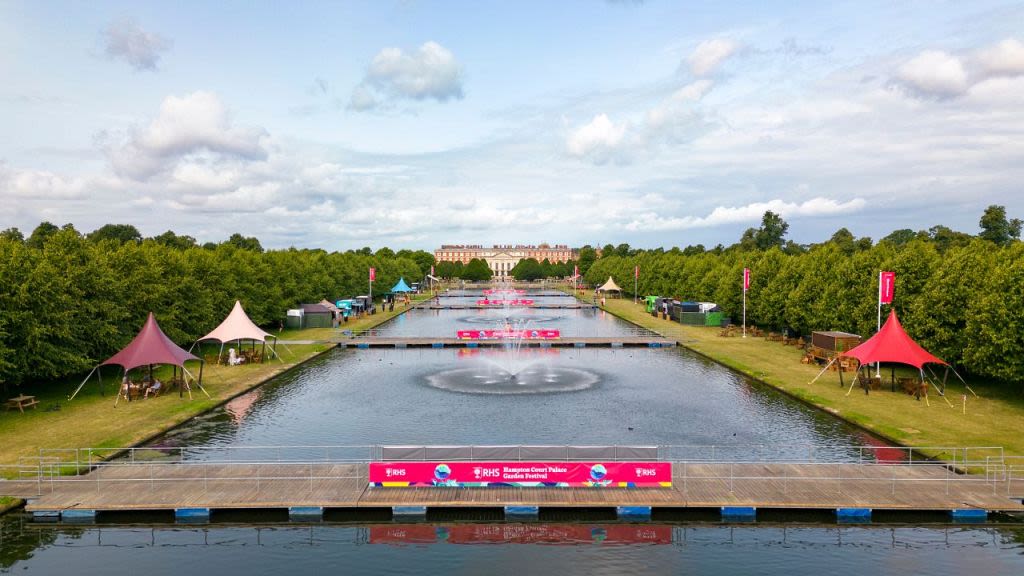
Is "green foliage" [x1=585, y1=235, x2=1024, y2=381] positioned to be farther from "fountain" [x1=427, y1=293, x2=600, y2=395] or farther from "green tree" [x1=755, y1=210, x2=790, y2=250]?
"green tree" [x1=755, y1=210, x2=790, y2=250]

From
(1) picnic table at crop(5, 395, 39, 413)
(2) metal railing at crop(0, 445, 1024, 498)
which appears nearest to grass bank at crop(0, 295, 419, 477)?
(1) picnic table at crop(5, 395, 39, 413)

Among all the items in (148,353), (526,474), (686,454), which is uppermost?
(148,353)

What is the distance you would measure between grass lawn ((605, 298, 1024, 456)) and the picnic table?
49748 millimetres

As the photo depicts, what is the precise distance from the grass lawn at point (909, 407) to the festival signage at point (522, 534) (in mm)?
17785

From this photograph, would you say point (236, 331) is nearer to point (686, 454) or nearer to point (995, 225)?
point (686, 454)

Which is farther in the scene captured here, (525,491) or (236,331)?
(236,331)

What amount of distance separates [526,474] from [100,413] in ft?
93.9

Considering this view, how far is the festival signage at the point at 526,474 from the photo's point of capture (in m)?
27.5

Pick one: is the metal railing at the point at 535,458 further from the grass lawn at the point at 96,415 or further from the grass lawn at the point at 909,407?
the grass lawn at the point at 909,407

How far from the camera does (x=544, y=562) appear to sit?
73.0ft

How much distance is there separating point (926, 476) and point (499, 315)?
3614 inches

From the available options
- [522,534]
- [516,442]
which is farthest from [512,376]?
[522,534]

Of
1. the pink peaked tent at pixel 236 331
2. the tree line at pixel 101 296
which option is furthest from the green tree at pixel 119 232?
the pink peaked tent at pixel 236 331

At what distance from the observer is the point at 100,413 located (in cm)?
4003
